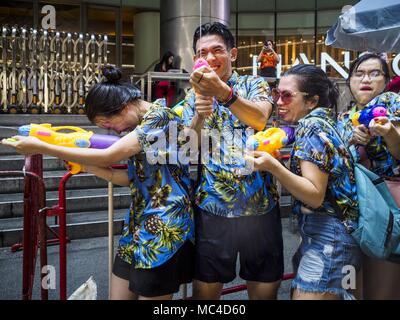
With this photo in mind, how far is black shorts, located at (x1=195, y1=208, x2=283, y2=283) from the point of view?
201 centimetres

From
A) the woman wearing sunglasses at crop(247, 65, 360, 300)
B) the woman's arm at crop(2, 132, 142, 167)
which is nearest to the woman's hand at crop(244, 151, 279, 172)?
the woman wearing sunglasses at crop(247, 65, 360, 300)

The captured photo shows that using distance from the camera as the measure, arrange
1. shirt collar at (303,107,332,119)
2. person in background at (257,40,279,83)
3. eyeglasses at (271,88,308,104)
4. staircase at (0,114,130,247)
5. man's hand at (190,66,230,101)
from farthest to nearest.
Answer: person in background at (257,40,279,83) < staircase at (0,114,130,247) < eyeglasses at (271,88,308,104) < shirt collar at (303,107,332,119) < man's hand at (190,66,230,101)

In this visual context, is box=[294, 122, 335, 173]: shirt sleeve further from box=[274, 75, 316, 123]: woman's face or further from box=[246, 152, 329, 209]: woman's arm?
box=[274, 75, 316, 123]: woman's face

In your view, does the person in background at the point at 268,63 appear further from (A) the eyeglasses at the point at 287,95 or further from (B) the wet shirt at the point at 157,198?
(B) the wet shirt at the point at 157,198

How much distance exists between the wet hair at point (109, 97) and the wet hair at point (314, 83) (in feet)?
2.56

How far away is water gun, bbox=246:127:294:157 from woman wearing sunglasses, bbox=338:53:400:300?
1.25ft

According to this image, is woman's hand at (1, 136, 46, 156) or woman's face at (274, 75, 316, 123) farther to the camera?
woman's face at (274, 75, 316, 123)

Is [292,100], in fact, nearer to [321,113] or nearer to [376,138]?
[321,113]

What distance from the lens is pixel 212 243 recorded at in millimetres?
2002

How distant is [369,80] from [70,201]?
4.15 meters

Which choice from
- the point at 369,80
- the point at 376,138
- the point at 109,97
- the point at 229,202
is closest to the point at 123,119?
the point at 109,97

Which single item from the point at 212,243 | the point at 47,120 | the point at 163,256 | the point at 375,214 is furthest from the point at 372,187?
the point at 47,120

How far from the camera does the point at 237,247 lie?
2057 mm
